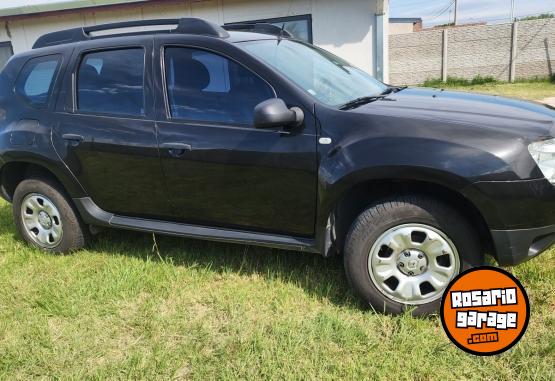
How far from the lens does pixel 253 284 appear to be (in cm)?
334

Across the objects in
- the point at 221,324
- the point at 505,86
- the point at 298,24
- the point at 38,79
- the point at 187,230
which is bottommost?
the point at 221,324

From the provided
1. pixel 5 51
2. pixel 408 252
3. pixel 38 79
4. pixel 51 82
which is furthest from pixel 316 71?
pixel 5 51

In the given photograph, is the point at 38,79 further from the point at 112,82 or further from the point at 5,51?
the point at 5,51

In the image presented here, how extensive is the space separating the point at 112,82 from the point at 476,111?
2.57 meters

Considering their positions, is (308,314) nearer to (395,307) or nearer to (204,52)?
(395,307)

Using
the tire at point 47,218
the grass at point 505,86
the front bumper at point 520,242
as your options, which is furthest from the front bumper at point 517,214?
the grass at point 505,86

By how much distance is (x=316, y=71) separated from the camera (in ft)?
11.1

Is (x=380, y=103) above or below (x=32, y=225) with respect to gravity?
above

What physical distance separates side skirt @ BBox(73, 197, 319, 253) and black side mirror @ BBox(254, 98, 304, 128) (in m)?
0.79

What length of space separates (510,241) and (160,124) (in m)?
2.32

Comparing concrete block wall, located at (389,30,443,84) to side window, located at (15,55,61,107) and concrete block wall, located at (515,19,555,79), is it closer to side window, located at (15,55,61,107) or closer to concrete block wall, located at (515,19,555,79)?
concrete block wall, located at (515,19,555,79)

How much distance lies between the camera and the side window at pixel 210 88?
3.05 m

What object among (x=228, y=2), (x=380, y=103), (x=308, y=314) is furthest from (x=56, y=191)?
(x=228, y=2)

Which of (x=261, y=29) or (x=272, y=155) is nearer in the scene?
(x=272, y=155)
